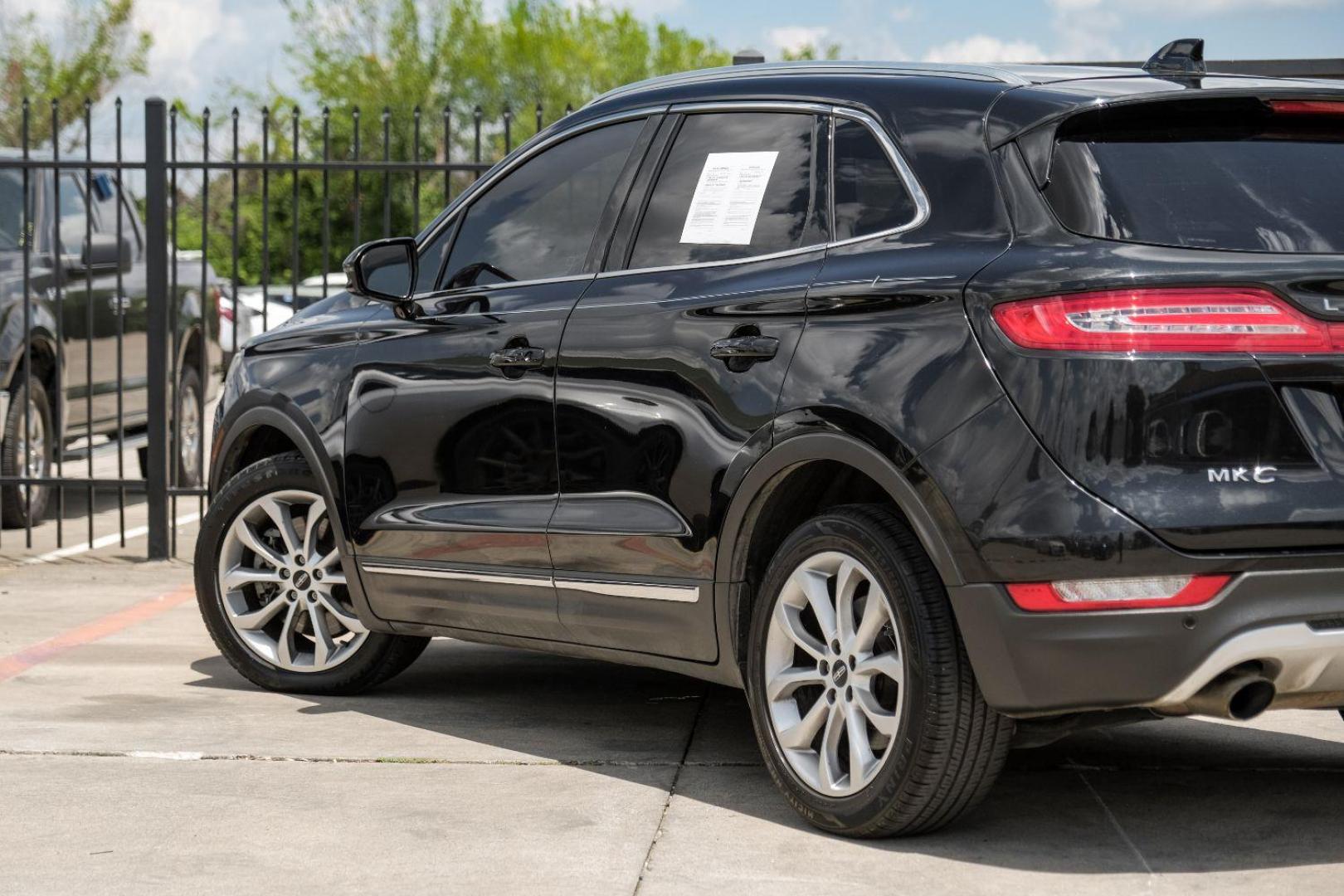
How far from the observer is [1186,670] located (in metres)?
3.77

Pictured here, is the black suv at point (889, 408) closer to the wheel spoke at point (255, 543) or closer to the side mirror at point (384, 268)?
the side mirror at point (384, 268)

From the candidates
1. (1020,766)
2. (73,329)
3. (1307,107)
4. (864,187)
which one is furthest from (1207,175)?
(73,329)

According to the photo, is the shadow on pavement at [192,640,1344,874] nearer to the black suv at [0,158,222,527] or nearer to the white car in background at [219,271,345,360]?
the white car in background at [219,271,345,360]

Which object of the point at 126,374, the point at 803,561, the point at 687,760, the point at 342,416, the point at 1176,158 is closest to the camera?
the point at 1176,158

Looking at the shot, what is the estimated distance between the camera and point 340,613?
609cm

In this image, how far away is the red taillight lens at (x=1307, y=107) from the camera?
415cm

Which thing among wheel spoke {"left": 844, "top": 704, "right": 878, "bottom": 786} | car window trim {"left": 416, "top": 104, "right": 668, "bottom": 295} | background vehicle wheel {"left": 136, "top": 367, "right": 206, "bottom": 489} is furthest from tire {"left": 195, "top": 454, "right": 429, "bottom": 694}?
background vehicle wheel {"left": 136, "top": 367, "right": 206, "bottom": 489}

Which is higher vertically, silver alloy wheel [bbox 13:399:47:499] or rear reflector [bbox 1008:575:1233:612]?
rear reflector [bbox 1008:575:1233:612]

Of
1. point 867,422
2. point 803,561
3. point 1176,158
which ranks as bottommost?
point 803,561

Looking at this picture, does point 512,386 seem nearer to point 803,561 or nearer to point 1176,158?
point 803,561

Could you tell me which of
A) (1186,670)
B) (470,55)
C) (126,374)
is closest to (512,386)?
(1186,670)

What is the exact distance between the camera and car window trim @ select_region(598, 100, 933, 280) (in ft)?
14.2

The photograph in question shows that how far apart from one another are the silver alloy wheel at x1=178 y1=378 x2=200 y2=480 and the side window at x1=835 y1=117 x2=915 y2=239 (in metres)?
8.08

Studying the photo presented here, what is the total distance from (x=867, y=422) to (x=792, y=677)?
68cm
